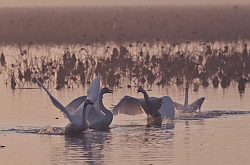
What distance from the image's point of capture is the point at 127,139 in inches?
599

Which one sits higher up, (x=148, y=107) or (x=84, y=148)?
(x=148, y=107)

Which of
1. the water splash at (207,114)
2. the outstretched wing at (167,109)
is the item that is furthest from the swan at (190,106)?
the outstretched wing at (167,109)

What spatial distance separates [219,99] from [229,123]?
3.19 metres

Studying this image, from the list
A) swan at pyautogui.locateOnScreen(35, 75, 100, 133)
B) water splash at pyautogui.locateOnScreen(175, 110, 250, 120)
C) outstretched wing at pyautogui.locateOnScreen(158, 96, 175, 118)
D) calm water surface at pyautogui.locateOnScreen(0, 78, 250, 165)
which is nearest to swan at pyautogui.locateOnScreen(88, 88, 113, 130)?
calm water surface at pyautogui.locateOnScreen(0, 78, 250, 165)

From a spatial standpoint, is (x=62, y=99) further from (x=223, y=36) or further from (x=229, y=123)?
(x=223, y=36)

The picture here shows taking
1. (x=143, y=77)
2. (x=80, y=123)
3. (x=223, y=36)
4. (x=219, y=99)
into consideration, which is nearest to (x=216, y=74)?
(x=143, y=77)

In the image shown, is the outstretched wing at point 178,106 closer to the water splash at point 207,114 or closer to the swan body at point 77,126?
the water splash at point 207,114

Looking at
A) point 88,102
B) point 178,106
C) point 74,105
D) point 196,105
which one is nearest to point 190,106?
point 196,105

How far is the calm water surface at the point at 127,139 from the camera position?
529 inches

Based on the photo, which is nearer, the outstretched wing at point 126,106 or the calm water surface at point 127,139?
the calm water surface at point 127,139

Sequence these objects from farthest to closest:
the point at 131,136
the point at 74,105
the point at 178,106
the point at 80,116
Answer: the point at 178,106 → the point at 74,105 → the point at 80,116 → the point at 131,136

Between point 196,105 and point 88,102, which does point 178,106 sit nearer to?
point 196,105

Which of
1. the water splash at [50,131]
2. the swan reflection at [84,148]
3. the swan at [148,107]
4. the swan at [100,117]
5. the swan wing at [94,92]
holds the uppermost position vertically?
the swan wing at [94,92]

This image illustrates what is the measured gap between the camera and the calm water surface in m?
13.4
